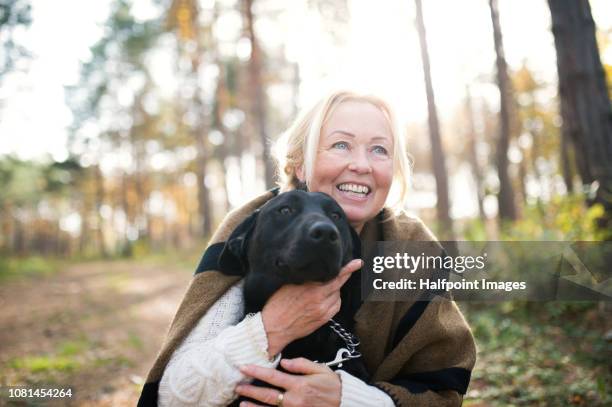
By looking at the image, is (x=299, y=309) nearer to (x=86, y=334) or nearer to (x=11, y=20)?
(x=86, y=334)

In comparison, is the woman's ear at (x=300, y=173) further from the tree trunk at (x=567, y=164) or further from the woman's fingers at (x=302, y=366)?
the tree trunk at (x=567, y=164)

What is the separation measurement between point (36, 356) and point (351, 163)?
4995 millimetres

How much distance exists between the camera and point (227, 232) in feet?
8.12

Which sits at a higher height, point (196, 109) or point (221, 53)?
point (221, 53)

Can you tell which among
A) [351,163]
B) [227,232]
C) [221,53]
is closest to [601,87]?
[351,163]

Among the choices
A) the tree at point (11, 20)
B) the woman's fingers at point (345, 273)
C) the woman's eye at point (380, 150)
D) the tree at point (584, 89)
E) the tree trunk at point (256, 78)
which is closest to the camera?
the woman's fingers at point (345, 273)

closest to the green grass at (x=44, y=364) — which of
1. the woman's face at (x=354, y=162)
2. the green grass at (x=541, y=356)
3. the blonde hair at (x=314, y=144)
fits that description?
the blonde hair at (x=314, y=144)

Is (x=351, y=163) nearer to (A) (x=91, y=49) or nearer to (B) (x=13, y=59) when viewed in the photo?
(B) (x=13, y=59)

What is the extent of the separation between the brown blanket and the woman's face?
56 centimetres

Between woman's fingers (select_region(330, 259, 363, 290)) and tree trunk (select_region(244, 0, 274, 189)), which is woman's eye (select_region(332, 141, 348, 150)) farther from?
tree trunk (select_region(244, 0, 274, 189))

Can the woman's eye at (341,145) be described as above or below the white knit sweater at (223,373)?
above

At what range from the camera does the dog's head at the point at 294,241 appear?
1872mm

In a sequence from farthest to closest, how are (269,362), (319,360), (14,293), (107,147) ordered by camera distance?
(107,147) < (14,293) < (319,360) < (269,362)

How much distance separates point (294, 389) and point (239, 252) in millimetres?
665
